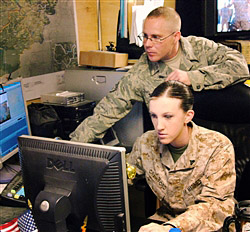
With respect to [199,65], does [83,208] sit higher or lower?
lower

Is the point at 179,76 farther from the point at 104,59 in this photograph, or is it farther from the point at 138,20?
the point at 138,20

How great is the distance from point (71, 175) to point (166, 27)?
45.4 inches

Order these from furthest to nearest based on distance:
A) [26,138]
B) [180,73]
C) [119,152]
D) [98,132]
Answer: [98,132] < [180,73] < [26,138] < [119,152]

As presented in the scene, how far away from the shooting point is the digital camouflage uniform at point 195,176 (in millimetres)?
1301

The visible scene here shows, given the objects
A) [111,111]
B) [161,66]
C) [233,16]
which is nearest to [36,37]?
[111,111]

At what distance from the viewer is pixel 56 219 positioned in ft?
3.39

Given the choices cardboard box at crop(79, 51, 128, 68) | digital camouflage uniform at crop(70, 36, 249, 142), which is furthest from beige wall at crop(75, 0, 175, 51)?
digital camouflage uniform at crop(70, 36, 249, 142)

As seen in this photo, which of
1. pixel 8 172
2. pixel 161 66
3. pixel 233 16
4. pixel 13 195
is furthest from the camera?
pixel 233 16

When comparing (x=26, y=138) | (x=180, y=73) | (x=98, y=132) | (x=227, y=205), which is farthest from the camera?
(x=98, y=132)

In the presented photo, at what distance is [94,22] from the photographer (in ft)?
10.0

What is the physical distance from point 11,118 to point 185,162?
95 centimetres

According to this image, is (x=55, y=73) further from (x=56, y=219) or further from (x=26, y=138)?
(x=56, y=219)

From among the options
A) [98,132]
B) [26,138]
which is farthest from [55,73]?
[26,138]

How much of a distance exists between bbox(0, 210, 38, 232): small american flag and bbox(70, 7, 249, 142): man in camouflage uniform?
74 cm
